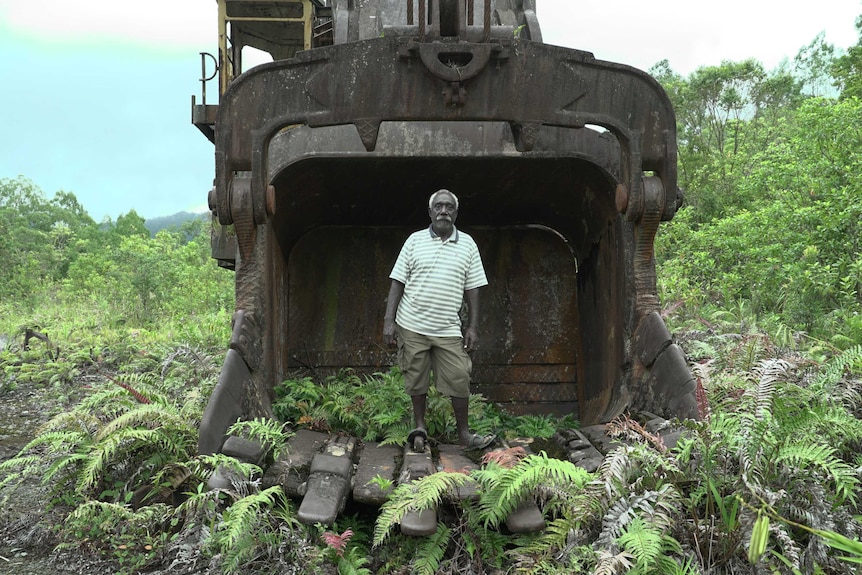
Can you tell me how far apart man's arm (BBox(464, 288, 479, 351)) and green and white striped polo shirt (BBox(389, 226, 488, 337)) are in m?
0.05

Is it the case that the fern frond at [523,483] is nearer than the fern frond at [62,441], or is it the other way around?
the fern frond at [523,483]

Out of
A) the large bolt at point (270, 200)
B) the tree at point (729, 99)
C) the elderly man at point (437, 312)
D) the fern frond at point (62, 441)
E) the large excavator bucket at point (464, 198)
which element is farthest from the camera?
the tree at point (729, 99)

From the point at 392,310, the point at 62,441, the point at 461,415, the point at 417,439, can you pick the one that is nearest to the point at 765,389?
the point at 461,415

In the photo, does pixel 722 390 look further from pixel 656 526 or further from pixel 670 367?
pixel 656 526

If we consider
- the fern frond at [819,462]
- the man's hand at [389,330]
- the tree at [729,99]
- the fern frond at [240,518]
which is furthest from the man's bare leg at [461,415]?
the tree at [729,99]

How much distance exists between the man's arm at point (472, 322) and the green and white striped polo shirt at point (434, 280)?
0.18 ft

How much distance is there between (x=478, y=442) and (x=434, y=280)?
3.13 ft

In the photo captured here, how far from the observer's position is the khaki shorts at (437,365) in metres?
4.32

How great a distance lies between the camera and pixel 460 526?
3305mm

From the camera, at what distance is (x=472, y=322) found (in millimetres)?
4383

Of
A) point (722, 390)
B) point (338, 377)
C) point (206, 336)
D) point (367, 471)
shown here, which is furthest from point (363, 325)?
point (206, 336)

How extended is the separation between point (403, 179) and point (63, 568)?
3287mm

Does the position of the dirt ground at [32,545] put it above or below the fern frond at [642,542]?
below

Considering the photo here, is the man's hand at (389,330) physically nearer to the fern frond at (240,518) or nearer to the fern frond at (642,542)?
the fern frond at (240,518)
